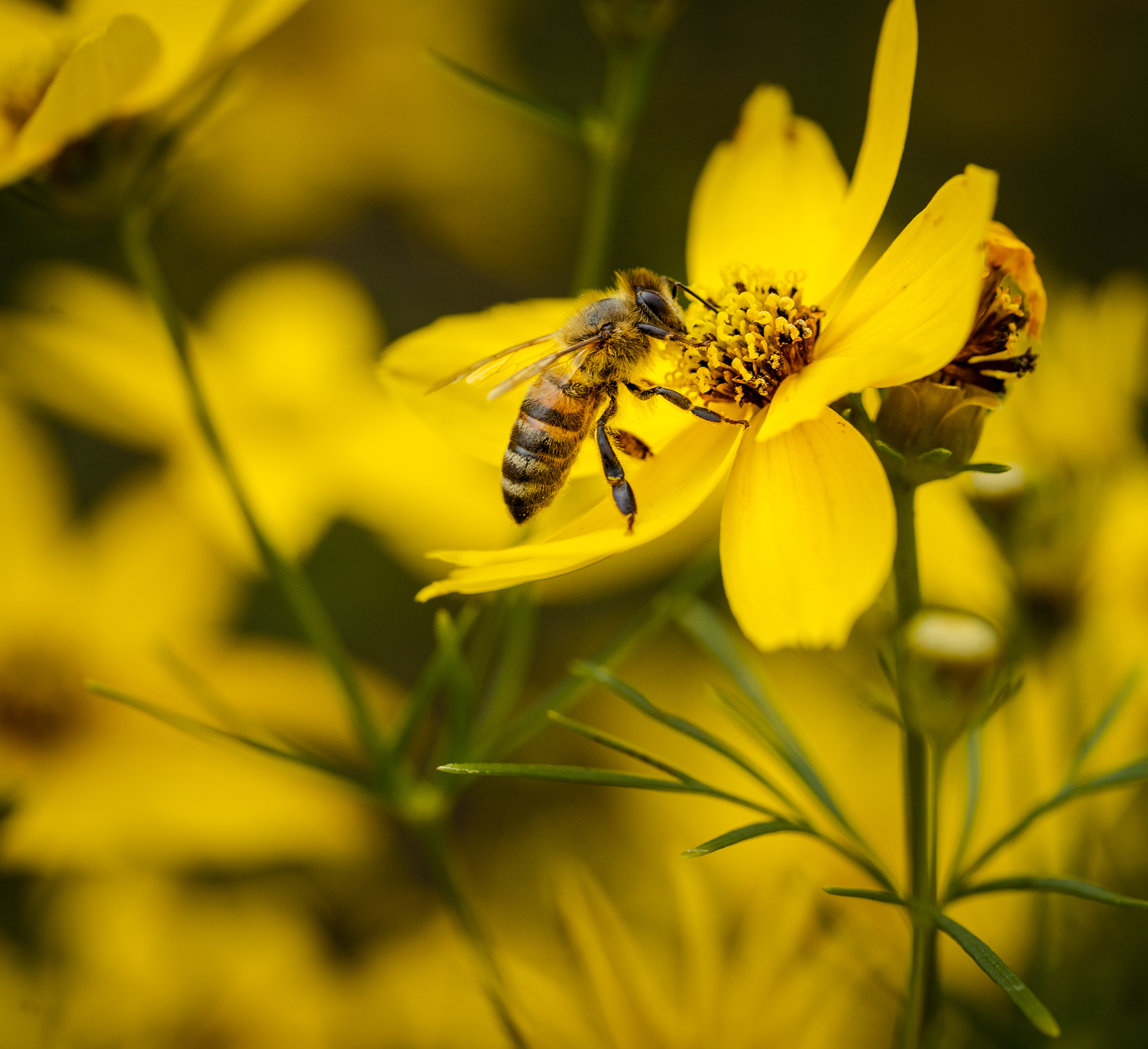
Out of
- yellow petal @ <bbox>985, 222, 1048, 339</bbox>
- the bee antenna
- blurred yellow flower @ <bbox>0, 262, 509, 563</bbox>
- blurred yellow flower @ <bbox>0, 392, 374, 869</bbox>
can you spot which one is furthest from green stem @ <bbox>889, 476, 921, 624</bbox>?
blurred yellow flower @ <bbox>0, 262, 509, 563</bbox>

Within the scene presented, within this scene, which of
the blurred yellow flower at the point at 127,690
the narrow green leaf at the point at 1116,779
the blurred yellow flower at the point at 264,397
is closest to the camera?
the narrow green leaf at the point at 1116,779

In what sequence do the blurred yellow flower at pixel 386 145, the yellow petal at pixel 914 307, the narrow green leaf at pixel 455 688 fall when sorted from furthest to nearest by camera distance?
the blurred yellow flower at pixel 386 145, the narrow green leaf at pixel 455 688, the yellow petal at pixel 914 307

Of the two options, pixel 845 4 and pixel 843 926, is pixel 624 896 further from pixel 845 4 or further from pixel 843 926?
pixel 845 4

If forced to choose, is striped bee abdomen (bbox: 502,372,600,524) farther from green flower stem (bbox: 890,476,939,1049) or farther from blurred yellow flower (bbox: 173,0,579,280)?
blurred yellow flower (bbox: 173,0,579,280)

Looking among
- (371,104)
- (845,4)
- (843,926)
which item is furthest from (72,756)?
(845,4)

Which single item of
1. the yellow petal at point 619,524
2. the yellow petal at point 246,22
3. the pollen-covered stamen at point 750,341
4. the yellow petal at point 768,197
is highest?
the yellow petal at point 246,22

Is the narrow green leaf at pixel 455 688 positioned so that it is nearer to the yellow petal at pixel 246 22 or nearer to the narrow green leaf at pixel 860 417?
the narrow green leaf at pixel 860 417

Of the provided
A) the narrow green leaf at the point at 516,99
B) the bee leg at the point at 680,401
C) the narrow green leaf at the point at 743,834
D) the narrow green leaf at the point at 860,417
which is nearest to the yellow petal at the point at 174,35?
the narrow green leaf at the point at 516,99

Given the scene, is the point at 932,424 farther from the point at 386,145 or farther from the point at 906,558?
the point at 386,145

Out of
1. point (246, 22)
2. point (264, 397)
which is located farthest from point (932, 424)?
point (264, 397)
